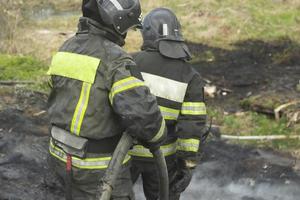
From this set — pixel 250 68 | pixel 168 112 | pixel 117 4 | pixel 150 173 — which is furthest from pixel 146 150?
pixel 250 68

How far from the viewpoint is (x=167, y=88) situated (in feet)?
12.2

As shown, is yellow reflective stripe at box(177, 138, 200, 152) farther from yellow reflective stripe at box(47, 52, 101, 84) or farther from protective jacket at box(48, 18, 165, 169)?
yellow reflective stripe at box(47, 52, 101, 84)

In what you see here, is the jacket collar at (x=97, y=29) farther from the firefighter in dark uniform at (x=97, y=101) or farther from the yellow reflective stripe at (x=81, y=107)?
the yellow reflective stripe at (x=81, y=107)

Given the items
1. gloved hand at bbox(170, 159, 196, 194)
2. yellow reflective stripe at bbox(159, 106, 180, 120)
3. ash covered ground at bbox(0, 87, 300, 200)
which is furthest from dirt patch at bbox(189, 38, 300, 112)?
yellow reflective stripe at bbox(159, 106, 180, 120)

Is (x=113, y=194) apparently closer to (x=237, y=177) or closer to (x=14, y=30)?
(x=237, y=177)

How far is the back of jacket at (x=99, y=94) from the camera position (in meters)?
2.76

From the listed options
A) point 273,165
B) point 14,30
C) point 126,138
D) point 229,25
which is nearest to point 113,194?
point 126,138

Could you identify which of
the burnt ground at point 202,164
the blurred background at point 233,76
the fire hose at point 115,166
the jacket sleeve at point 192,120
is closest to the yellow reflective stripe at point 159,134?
the fire hose at point 115,166

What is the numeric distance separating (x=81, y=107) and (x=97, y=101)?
0.11m

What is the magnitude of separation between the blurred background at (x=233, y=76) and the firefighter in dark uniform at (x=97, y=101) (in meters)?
2.77

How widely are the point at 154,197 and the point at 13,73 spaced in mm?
6752

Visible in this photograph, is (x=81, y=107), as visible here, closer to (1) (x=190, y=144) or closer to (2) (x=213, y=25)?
(1) (x=190, y=144)

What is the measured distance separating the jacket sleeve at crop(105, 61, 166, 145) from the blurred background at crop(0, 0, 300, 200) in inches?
111

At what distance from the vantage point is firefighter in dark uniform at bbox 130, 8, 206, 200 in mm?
3713
